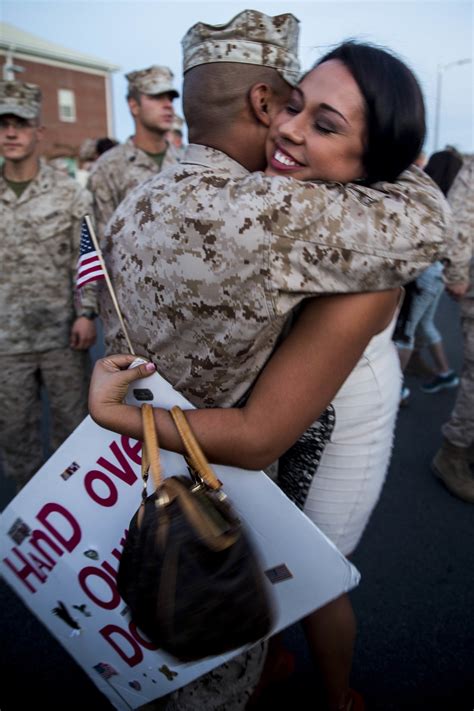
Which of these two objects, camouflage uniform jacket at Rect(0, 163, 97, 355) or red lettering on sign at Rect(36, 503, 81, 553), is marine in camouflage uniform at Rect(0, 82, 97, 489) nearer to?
camouflage uniform jacket at Rect(0, 163, 97, 355)

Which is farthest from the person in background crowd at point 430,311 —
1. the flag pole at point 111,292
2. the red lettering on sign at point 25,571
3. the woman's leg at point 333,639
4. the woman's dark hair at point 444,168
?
the red lettering on sign at point 25,571

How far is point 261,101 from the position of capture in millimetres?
1253

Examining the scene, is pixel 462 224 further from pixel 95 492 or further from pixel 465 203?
pixel 95 492

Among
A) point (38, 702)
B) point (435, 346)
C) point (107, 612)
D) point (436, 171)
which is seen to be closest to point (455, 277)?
point (436, 171)

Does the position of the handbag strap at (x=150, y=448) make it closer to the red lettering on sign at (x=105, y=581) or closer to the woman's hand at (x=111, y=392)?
the woman's hand at (x=111, y=392)

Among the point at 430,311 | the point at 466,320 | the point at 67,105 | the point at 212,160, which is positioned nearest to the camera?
the point at 212,160

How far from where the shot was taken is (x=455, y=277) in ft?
10.5

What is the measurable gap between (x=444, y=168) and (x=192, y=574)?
3.93m

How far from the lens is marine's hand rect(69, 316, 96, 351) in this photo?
10.1ft

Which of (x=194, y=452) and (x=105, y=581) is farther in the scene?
(x=105, y=581)

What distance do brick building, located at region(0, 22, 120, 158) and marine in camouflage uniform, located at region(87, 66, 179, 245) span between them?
24.3 metres

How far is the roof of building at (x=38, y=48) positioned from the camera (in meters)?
25.5

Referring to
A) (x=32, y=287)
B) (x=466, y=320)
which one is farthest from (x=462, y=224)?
(x=32, y=287)

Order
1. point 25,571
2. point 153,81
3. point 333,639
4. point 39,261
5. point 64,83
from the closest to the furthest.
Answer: point 25,571 → point 333,639 → point 39,261 → point 153,81 → point 64,83
